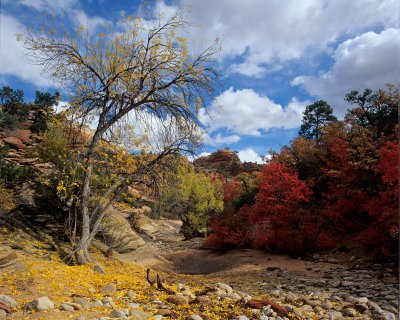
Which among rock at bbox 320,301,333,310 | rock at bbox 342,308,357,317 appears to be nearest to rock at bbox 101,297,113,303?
rock at bbox 320,301,333,310

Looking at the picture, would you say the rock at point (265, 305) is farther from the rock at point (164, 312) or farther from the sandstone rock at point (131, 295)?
the sandstone rock at point (131, 295)

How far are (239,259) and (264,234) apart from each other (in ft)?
6.26

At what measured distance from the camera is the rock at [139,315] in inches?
219

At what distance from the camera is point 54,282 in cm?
718

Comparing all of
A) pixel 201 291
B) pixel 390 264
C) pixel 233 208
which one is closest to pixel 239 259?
pixel 233 208

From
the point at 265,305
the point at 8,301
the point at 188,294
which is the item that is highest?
the point at 8,301

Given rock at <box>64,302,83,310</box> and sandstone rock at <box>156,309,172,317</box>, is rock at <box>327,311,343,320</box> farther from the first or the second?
rock at <box>64,302,83,310</box>

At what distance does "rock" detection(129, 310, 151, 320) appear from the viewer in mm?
5555

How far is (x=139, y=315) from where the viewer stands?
18.5 feet

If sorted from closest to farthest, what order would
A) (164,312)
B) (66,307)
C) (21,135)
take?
(66,307), (164,312), (21,135)

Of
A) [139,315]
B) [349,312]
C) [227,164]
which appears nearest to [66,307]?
[139,315]

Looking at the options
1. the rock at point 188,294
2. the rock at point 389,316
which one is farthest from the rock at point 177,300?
the rock at point 389,316

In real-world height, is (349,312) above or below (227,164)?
below

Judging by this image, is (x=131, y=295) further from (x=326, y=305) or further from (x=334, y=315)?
(x=326, y=305)
